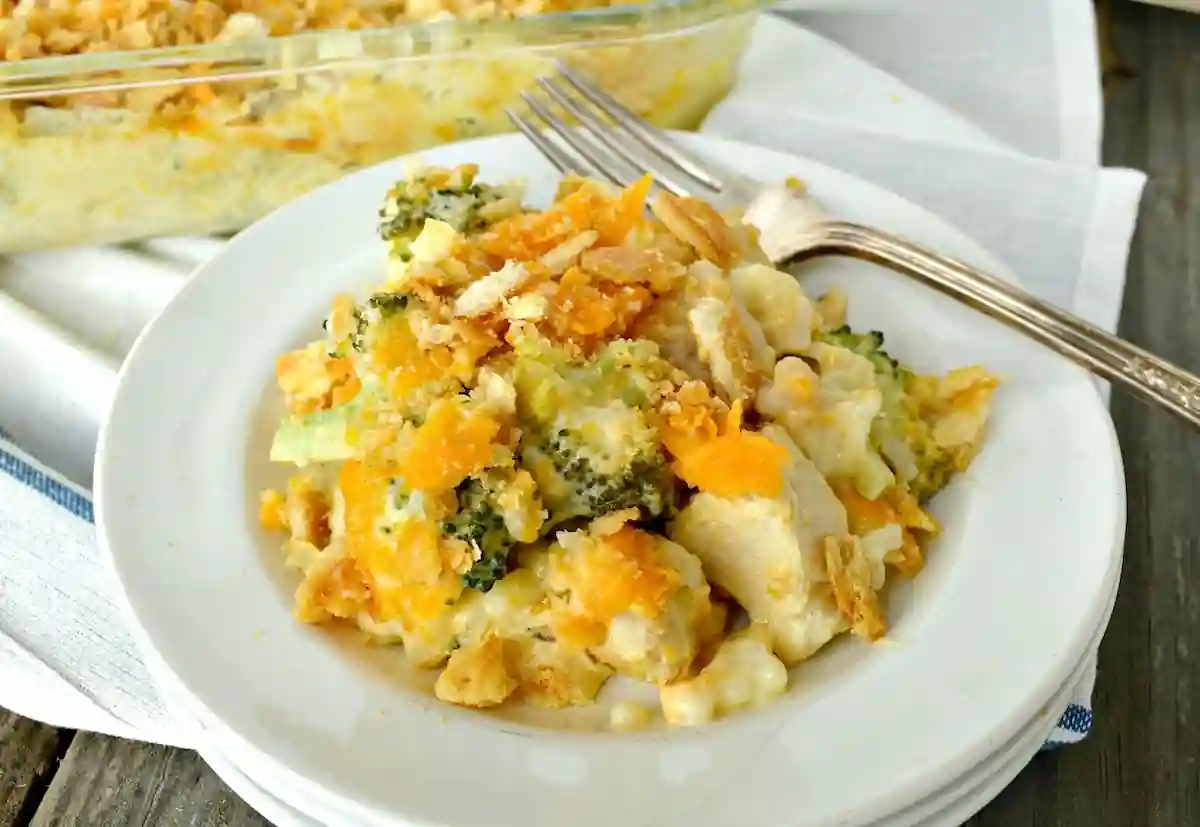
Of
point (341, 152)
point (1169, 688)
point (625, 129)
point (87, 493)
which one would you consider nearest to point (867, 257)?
point (625, 129)

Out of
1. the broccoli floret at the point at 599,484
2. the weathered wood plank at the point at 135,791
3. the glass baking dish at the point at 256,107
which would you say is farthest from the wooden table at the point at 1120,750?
the glass baking dish at the point at 256,107

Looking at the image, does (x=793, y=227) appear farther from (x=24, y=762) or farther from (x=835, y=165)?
(x=24, y=762)

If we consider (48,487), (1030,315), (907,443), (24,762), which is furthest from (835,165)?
(24,762)

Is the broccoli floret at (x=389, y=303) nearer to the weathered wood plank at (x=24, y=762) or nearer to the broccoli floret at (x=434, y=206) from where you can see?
the broccoli floret at (x=434, y=206)

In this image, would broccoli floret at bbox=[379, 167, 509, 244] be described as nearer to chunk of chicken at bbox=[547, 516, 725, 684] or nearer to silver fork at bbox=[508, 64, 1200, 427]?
silver fork at bbox=[508, 64, 1200, 427]

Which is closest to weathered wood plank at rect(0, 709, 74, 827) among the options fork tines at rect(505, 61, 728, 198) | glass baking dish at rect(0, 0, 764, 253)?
glass baking dish at rect(0, 0, 764, 253)

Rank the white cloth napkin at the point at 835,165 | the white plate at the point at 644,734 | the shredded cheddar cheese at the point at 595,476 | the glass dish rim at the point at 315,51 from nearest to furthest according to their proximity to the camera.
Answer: the white plate at the point at 644,734 < the shredded cheddar cheese at the point at 595,476 < the white cloth napkin at the point at 835,165 < the glass dish rim at the point at 315,51
